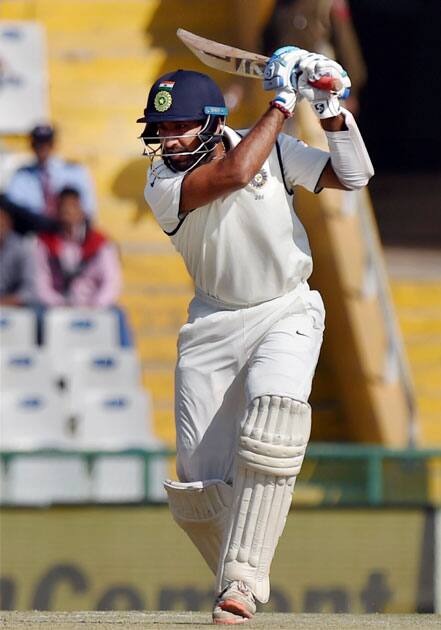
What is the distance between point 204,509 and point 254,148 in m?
1.03

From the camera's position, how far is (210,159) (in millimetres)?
4535

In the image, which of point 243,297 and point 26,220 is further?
point 26,220

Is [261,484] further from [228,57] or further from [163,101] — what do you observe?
[228,57]

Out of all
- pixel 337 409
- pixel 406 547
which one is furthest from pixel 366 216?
pixel 406 547

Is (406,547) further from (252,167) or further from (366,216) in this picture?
(366,216)

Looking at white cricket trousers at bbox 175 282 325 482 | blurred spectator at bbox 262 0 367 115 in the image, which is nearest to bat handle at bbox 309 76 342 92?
white cricket trousers at bbox 175 282 325 482

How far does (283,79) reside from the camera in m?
4.39

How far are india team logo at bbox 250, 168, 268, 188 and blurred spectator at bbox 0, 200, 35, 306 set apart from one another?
4.69 meters

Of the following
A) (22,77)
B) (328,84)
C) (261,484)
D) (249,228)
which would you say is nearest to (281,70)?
(328,84)

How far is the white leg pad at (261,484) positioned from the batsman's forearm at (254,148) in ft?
1.99

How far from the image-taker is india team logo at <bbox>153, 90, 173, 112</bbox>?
4.46 m

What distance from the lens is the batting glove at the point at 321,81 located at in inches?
171

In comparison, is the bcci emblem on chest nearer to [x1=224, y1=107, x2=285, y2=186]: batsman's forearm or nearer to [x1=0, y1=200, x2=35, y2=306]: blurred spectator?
[x1=224, y1=107, x2=285, y2=186]: batsman's forearm

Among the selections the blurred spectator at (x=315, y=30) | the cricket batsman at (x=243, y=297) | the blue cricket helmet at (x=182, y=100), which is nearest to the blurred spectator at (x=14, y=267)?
the blurred spectator at (x=315, y=30)
